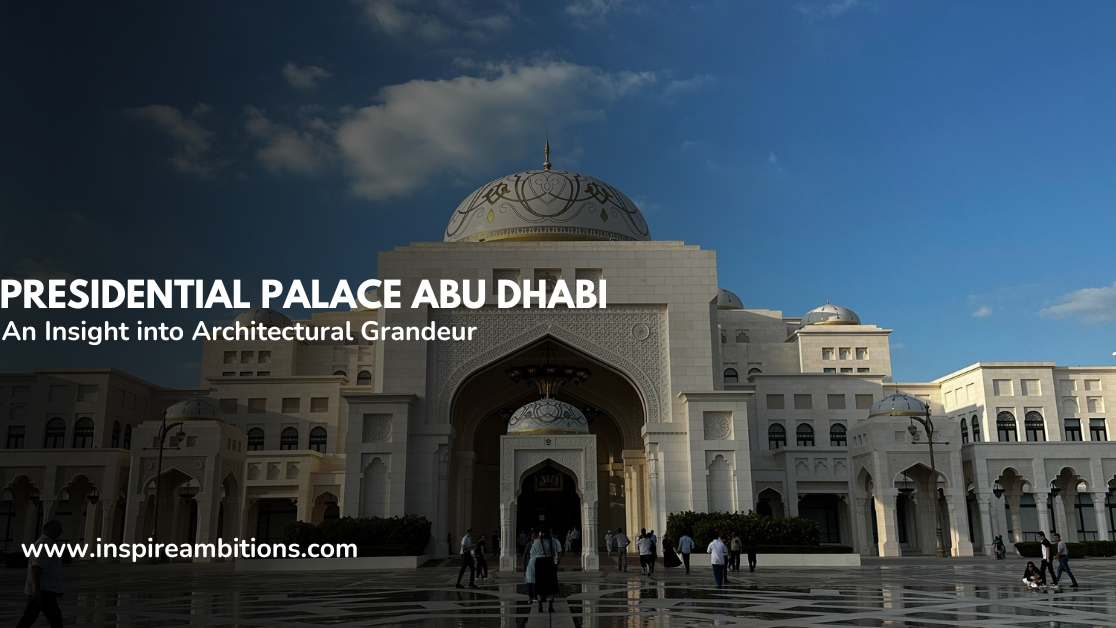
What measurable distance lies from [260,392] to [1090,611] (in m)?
35.8

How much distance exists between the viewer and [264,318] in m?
50.4

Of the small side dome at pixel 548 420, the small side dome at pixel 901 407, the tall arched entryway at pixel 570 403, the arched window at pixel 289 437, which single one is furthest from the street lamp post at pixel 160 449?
the small side dome at pixel 901 407

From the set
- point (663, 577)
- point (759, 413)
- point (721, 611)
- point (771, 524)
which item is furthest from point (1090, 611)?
point (759, 413)

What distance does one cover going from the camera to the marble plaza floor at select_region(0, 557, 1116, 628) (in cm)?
999

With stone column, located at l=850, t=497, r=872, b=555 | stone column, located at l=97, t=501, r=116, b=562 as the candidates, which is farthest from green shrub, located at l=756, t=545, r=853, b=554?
Answer: stone column, located at l=97, t=501, r=116, b=562

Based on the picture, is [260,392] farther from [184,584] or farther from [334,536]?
[184,584]

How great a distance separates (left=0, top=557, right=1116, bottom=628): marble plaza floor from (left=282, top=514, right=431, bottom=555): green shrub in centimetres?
310

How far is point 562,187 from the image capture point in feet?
99.5

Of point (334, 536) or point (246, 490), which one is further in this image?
point (246, 490)

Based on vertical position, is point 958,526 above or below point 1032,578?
above

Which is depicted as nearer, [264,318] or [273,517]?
[273,517]

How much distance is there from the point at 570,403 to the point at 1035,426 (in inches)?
965

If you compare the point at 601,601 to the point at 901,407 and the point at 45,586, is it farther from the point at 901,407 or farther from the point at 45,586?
the point at 901,407

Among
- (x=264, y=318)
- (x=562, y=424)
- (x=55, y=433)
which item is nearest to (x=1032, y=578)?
(x=562, y=424)
